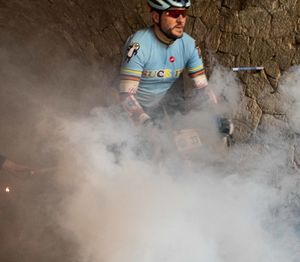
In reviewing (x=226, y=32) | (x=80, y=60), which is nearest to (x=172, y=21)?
(x=226, y=32)

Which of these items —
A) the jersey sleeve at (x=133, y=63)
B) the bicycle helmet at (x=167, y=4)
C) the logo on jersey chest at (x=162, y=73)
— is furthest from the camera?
the logo on jersey chest at (x=162, y=73)

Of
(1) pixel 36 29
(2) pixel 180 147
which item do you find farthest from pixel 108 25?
(2) pixel 180 147

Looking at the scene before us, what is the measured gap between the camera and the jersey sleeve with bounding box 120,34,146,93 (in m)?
3.52

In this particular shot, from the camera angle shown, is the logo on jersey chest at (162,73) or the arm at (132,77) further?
the logo on jersey chest at (162,73)

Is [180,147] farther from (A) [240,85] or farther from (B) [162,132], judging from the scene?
(A) [240,85]

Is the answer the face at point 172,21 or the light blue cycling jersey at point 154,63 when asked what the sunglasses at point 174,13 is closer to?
the face at point 172,21

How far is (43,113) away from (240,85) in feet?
9.38

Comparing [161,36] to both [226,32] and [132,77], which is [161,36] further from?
[226,32]

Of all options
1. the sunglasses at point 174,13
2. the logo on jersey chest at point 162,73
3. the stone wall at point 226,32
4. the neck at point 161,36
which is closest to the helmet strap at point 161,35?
the neck at point 161,36

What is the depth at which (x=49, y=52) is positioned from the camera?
6.19m

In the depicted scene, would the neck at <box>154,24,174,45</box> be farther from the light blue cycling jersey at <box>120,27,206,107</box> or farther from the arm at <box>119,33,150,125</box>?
the arm at <box>119,33,150,125</box>

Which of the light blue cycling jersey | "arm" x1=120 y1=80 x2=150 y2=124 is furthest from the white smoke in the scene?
the light blue cycling jersey

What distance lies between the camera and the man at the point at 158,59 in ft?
11.4

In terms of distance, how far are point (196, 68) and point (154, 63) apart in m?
0.42
